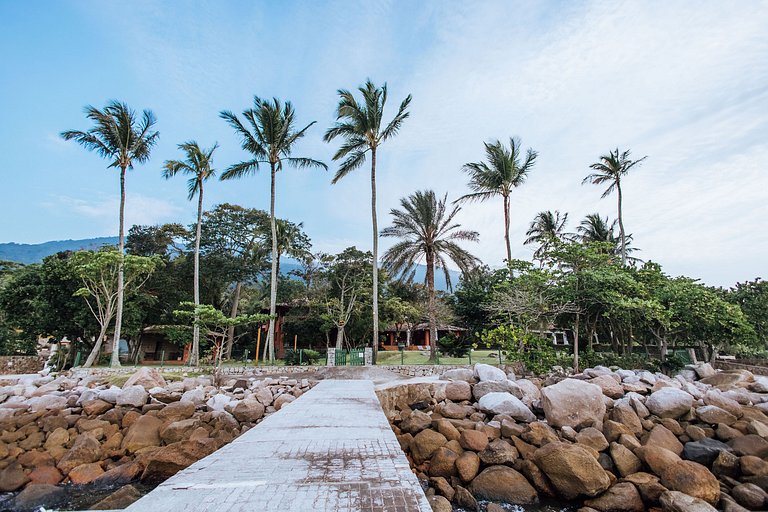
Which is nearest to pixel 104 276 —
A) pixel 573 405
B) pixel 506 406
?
pixel 506 406

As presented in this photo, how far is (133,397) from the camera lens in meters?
9.41

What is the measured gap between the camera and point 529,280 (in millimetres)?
14727

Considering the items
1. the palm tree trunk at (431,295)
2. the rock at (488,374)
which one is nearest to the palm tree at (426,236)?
the palm tree trunk at (431,295)

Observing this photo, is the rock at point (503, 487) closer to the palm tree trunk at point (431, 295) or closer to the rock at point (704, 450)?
the rock at point (704, 450)

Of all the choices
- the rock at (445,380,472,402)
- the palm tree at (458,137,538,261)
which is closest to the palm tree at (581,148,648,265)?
the palm tree at (458,137,538,261)

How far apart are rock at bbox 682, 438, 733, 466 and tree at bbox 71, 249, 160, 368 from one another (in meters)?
21.2

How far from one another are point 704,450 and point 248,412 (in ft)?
28.2

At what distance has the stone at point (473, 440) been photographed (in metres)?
6.47

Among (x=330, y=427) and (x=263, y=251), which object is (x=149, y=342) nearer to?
(x=263, y=251)

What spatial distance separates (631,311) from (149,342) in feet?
106

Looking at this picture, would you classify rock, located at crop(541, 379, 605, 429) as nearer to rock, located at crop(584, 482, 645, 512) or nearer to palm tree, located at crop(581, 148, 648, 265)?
rock, located at crop(584, 482, 645, 512)

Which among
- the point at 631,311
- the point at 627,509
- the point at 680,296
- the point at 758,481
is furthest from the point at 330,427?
the point at 680,296

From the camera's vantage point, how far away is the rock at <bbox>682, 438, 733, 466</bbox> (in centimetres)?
627

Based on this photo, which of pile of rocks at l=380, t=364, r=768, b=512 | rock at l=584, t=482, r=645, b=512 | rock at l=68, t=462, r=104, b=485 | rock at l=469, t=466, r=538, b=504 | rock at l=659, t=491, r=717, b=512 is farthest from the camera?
rock at l=68, t=462, r=104, b=485
